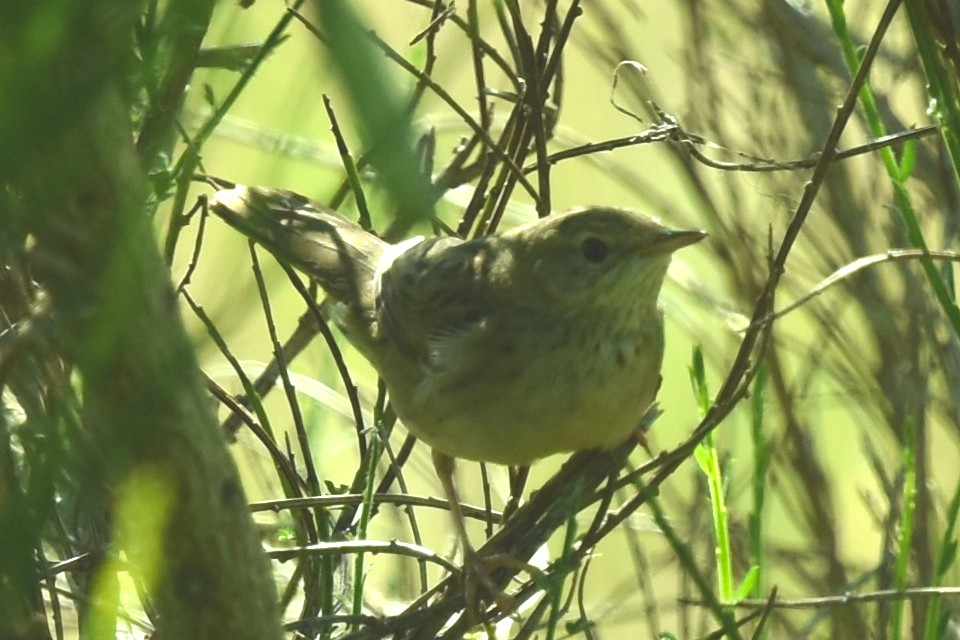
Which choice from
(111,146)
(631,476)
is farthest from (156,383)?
(631,476)

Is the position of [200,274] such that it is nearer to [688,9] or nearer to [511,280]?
[511,280]

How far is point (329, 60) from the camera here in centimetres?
82

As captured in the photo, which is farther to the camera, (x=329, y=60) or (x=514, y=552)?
(x=514, y=552)

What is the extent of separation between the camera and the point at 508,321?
356 centimetres

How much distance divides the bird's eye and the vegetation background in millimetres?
239

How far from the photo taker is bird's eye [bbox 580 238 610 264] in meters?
3.42

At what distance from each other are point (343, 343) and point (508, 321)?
3.76ft

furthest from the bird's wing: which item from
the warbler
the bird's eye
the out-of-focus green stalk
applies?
the out-of-focus green stalk

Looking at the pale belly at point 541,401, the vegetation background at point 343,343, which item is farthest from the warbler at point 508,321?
the vegetation background at point 343,343

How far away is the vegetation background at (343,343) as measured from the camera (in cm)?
129

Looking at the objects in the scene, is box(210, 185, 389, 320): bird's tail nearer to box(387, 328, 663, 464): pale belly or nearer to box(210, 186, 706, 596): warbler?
box(210, 186, 706, 596): warbler

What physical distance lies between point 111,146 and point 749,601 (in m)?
1.36

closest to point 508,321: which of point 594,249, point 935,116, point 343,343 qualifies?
point 594,249

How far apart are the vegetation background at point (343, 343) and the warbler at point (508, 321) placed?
0.17m
